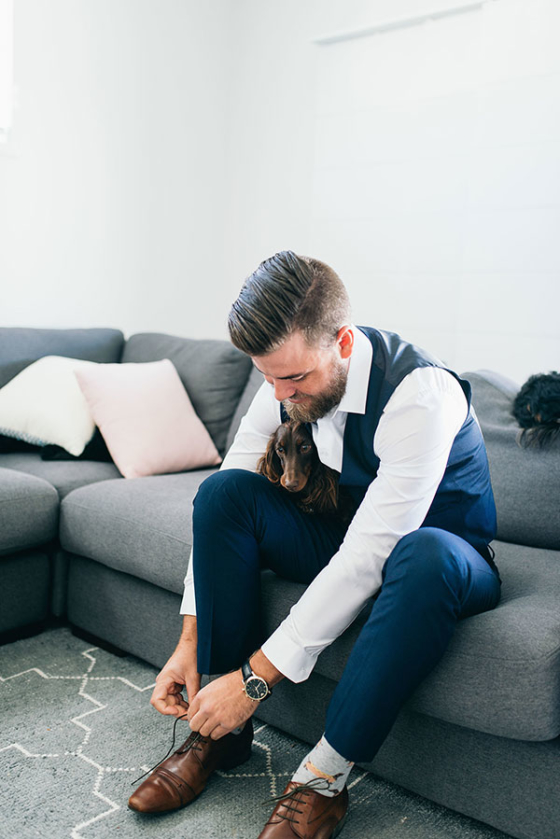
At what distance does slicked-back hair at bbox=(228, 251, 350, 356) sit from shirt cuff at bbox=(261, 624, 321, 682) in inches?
20.9

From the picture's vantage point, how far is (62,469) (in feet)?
7.94

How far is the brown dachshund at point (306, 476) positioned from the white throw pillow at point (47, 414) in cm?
116

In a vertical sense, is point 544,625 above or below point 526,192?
below

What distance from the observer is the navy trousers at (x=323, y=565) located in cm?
127

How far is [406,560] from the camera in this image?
1.30m

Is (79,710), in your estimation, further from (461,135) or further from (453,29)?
(453,29)

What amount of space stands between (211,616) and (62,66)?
2615 millimetres

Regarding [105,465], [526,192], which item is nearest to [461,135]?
[526,192]

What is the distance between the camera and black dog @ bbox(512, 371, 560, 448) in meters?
1.95

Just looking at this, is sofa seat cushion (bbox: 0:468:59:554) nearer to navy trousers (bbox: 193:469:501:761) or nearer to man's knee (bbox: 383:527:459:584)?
navy trousers (bbox: 193:469:501:761)

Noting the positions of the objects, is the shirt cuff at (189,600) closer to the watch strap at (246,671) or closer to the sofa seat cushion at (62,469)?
the watch strap at (246,671)

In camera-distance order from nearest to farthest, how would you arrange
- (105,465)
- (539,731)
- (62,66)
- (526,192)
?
(539,731), (105,465), (526,192), (62,66)

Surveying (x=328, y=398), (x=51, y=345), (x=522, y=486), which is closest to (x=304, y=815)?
(x=328, y=398)

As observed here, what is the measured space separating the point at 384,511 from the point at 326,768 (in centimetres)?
47
